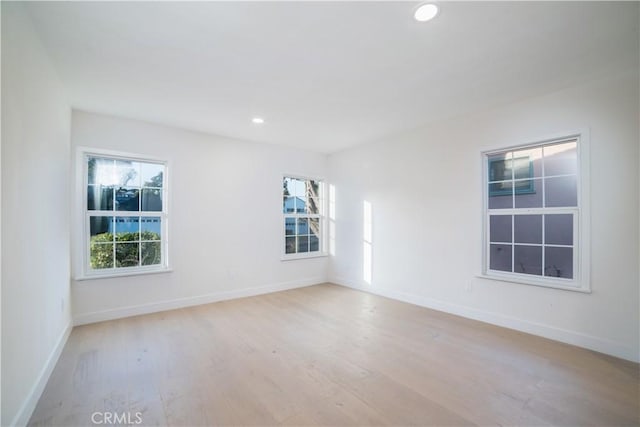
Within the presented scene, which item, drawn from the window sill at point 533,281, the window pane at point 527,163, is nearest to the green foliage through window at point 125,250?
the window sill at point 533,281

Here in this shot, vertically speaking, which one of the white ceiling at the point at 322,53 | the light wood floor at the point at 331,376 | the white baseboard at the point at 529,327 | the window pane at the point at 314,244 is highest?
the white ceiling at the point at 322,53

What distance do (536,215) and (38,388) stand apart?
471 cm

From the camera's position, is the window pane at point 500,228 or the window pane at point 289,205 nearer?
the window pane at point 500,228

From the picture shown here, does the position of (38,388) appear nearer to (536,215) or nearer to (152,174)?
(152,174)

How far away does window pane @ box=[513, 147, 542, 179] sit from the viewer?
3.17m

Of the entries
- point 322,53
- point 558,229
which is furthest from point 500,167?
point 322,53

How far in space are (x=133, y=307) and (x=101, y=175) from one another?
173 centimetres

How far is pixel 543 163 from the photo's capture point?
3.14m

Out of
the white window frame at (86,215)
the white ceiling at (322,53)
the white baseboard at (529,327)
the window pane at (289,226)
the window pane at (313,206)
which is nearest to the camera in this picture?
the white ceiling at (322,53)

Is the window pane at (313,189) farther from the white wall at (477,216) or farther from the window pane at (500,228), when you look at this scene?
the window pane at (500,228)

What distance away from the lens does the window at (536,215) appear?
292cm

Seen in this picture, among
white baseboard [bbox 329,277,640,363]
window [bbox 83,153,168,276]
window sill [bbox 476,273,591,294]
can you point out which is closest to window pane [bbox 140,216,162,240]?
window [bbox 83,153,168,276]

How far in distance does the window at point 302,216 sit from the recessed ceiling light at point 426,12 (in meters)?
3.61

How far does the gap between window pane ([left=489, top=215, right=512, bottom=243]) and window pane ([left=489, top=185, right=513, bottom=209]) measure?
135 mm
